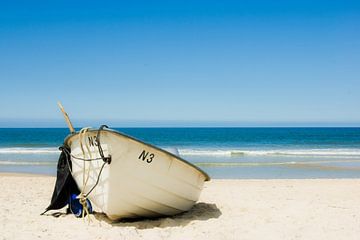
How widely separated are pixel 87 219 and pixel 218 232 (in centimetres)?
230

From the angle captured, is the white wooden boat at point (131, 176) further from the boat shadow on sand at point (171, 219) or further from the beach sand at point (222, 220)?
the beach sand at point (222, 220)

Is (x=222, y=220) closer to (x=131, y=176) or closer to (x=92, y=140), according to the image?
(x=131, y=176)

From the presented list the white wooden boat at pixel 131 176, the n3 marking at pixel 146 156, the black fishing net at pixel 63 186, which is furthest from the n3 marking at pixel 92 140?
the black fishing net at pixel 63 186

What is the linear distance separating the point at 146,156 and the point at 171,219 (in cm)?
143

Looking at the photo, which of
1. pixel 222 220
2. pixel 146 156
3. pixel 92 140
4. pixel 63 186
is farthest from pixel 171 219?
pixel 63 186

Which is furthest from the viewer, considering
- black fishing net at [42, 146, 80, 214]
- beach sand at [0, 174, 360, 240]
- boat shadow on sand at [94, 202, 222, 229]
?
black fishing net at [42, 146, 80, 214]

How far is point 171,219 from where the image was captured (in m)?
6.32

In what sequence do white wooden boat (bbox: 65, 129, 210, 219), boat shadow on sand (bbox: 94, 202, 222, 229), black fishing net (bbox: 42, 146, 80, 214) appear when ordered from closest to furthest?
white wooden boat (bbox: 65, 129, 210, 219) < boat shadow on sand (bbox: 94, 202, 222, 229) < black fishing net (bbox: 42, 146, 80, 214)

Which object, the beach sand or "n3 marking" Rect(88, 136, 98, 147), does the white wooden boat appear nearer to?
"n3 marking" Rect(88, 136, 98, 147)

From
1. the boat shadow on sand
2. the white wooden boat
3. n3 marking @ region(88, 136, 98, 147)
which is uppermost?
n3 marking @ region(88, 136, 98, 147)

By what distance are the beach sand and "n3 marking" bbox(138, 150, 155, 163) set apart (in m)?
1.10

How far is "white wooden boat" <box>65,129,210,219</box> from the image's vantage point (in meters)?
5.48

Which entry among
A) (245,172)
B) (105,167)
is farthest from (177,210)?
(245,172)

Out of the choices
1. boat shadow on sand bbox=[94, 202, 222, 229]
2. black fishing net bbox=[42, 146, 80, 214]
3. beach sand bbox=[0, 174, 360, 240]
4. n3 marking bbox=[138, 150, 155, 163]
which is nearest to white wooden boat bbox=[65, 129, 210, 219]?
n3 marking bbox=[138, 150, 155, 163]
